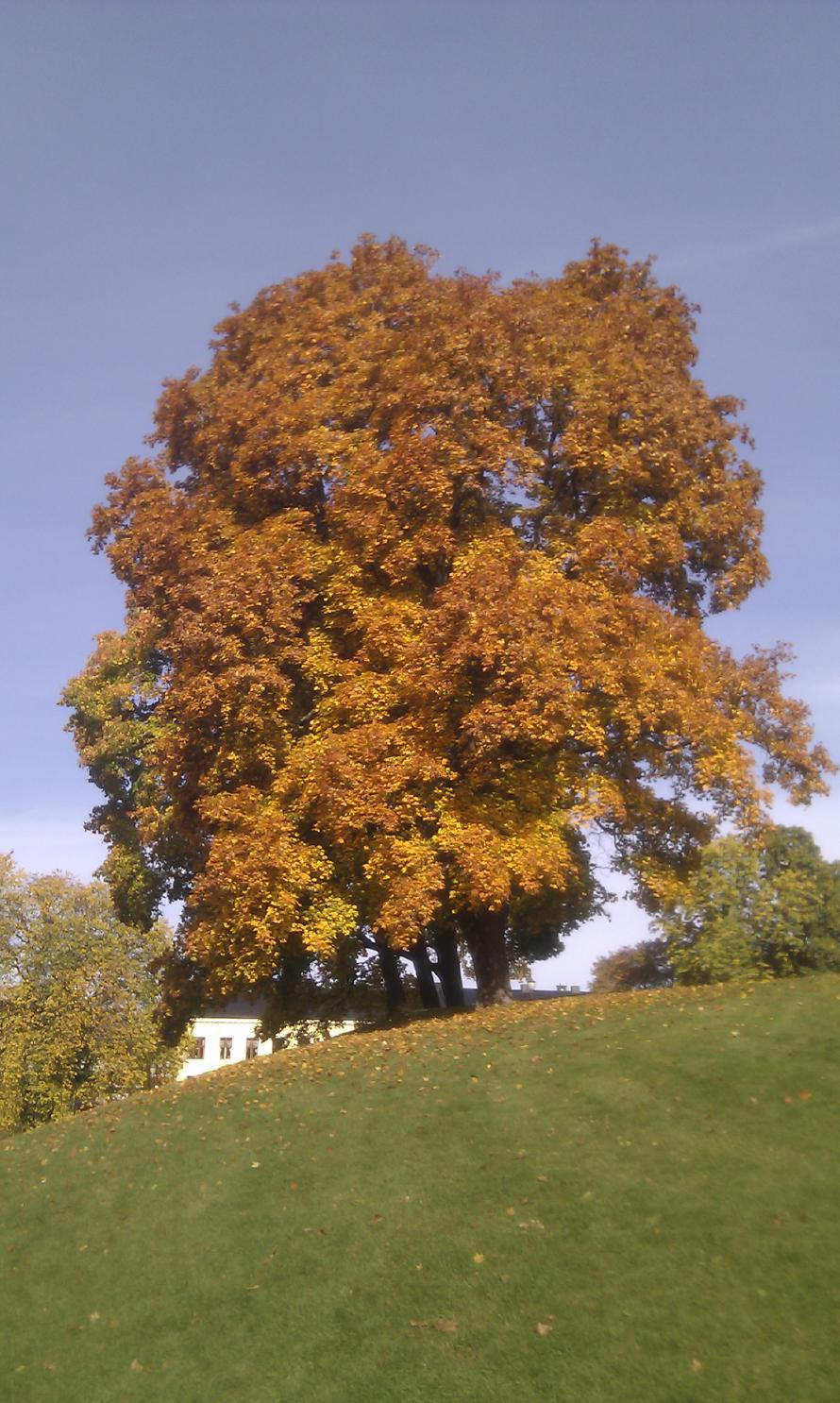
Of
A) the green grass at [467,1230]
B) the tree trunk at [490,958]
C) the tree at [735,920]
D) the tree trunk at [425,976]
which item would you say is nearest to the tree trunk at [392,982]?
the tree trunk at [425,976]

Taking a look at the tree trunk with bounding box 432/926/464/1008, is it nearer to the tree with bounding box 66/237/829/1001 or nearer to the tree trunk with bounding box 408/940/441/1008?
the tree trunk with bounding box 408/940/441/1008

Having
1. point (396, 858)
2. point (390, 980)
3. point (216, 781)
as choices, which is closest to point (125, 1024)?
point (390, 980)

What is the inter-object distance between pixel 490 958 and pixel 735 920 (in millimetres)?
5204

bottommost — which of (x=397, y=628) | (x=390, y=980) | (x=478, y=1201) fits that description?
(x=478, y=1201)

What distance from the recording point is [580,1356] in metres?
8.56

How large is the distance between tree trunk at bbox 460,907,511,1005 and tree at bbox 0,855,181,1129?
27.3 m

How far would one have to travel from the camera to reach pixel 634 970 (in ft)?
187

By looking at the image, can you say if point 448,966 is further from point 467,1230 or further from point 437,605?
point 467,1230

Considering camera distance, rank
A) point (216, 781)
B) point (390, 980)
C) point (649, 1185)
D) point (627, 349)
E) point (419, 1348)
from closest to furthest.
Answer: point (419, 1348) → point (649, 1185) → point (216, 781) → point (627, 349) → point (390, 980)

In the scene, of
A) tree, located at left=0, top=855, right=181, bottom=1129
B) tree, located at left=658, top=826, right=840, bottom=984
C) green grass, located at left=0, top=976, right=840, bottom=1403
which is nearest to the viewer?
green grass, located at left=0, top=976, right=840, bottom=1403

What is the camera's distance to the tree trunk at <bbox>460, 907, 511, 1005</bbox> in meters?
22.0

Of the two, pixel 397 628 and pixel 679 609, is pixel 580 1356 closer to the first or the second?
pixel 397 628

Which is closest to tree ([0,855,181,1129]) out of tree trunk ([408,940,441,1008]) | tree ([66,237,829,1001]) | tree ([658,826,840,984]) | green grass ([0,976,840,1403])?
tree trunk ([408,940,441,1008])

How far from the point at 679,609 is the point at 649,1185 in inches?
617
